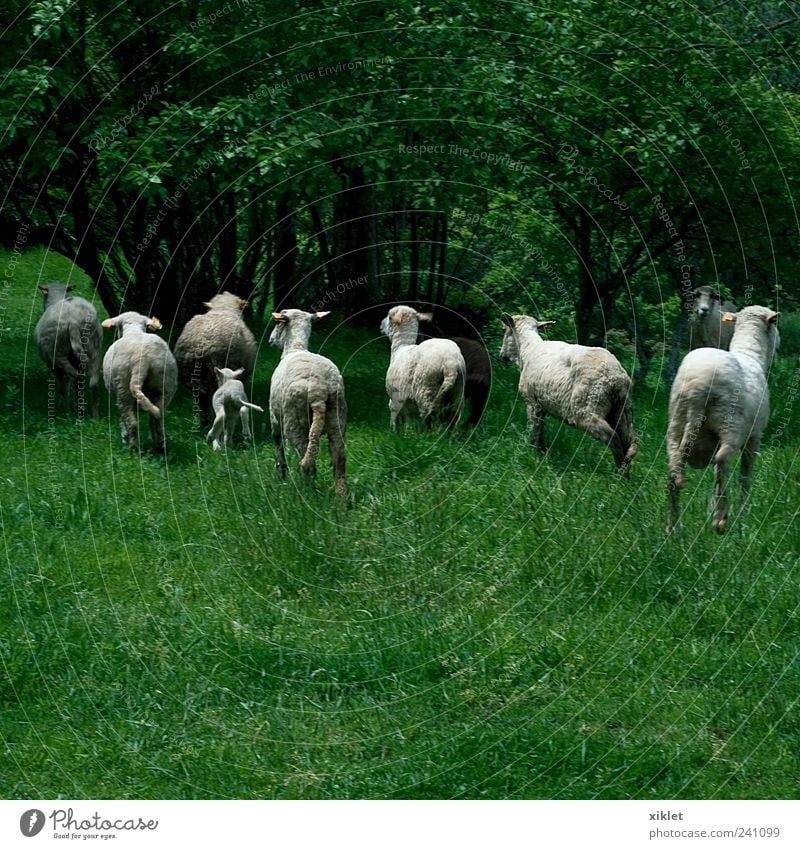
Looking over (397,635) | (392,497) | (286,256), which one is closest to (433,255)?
(286,256)

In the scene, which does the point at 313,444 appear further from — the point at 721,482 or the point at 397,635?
the point at 721,482

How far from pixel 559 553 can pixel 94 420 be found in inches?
286

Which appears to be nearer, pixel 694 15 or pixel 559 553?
pixel 559 553

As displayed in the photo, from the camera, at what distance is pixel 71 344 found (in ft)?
51.7

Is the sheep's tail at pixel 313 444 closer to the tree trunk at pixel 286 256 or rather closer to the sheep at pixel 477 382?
the sheep at pixel 477 382

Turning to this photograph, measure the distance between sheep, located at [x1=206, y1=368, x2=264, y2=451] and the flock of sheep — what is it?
2cm

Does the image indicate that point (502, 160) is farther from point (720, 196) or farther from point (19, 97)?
point (19, 97)

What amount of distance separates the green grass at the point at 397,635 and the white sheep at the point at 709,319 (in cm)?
669

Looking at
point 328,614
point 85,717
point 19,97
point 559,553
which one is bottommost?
point 85,717

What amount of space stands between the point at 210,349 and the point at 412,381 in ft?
9.43

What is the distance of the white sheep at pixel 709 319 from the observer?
18.8 m

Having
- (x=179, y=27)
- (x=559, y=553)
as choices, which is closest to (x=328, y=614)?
(x=559, y=553)

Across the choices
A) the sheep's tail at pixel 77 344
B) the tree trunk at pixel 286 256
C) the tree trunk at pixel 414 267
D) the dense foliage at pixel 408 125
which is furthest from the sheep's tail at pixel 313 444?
the tree trunk at pixel 414 267

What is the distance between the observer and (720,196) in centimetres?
1853
